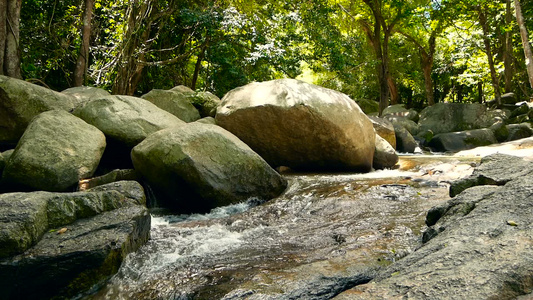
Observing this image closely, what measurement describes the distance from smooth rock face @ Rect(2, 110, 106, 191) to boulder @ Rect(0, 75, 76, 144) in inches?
39.4

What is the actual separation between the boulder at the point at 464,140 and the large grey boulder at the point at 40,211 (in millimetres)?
10871

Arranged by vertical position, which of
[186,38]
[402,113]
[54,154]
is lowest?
[54,154]

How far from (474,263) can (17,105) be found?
23.1 feet

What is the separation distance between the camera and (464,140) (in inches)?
499

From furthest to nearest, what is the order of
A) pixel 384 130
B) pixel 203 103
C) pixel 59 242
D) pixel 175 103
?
pixel 384 130, pixel 203 103, pixel 175 103, pixel 59 242

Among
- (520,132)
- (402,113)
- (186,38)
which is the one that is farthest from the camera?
(402,113)

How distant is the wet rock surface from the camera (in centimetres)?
289

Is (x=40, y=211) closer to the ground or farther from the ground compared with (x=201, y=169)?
closer to the ground

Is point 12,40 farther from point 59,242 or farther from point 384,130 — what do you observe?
point 384,130

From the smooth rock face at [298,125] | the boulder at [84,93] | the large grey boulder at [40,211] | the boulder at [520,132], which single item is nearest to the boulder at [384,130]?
the smooth rock face at [298,125]

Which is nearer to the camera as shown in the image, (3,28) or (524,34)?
(3,28)

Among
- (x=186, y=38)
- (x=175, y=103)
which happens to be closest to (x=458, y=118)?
(x=186, y=38)

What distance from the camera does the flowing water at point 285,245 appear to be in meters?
2.90

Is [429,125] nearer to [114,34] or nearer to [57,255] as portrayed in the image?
[114,34]
